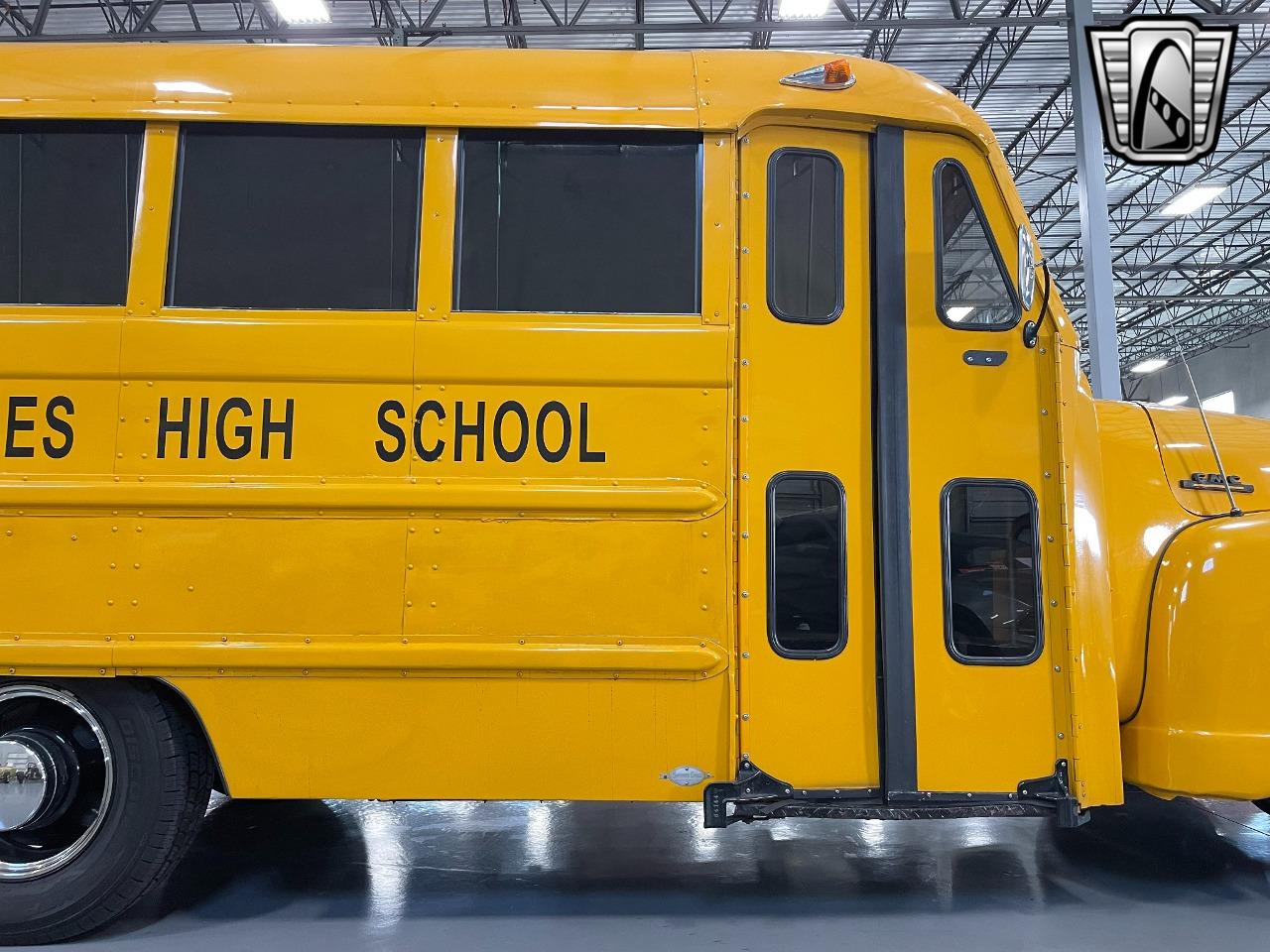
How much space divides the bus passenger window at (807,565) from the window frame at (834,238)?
0.52 m

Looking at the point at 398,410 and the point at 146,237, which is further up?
the point at 146,237

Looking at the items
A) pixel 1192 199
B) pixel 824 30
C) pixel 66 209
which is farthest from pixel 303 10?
pixel 1192 199

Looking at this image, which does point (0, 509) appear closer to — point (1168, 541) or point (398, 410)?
point (398, 410)

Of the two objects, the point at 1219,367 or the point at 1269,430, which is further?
the point at 1219,367

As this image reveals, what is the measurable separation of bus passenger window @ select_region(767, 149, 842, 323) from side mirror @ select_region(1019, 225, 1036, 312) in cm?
58

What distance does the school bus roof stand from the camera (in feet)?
10.1

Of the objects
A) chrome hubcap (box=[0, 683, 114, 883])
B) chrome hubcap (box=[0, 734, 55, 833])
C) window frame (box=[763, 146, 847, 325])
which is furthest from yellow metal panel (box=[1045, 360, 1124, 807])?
chrome hubcap (box=[0, 734, 55, 833])

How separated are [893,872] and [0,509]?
3.29 metres

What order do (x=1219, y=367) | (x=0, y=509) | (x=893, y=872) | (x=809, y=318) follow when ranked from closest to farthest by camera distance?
(x=0, y=509), (x=809, y=318), (x=893, y=872), (x=1219, y=367)

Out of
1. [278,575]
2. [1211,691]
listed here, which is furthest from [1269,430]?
[278,575]

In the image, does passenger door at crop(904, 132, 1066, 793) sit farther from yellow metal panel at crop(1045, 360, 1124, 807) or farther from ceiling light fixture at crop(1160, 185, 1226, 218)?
ceiling light fixture at crop(1160, 185, 1226, 218)

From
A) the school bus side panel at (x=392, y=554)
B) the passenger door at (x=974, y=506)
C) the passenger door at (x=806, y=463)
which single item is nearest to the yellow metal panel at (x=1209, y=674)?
the passenger door at (x=974, y=506)

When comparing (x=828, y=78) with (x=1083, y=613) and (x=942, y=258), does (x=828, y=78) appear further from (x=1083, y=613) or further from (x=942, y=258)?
(x=1083, y=613)

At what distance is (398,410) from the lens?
294 cm
